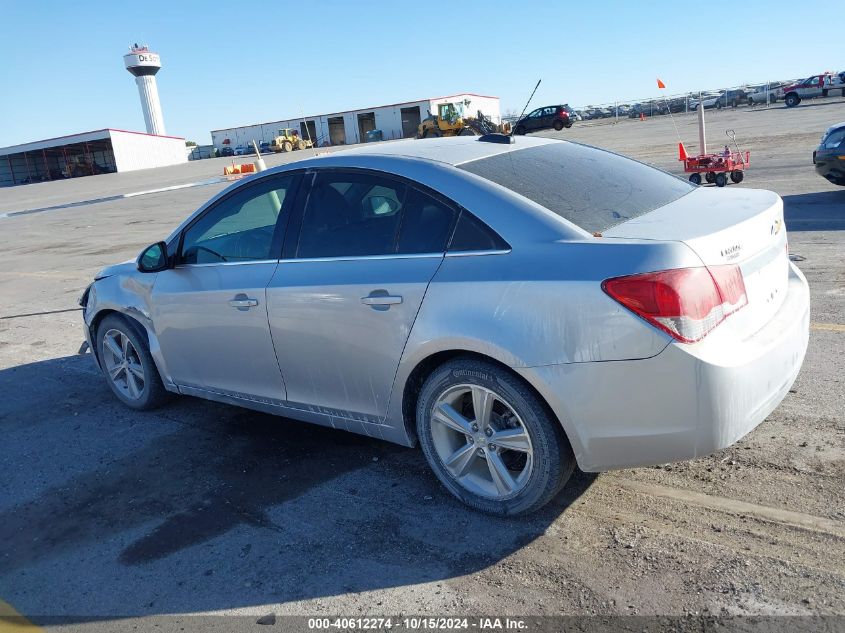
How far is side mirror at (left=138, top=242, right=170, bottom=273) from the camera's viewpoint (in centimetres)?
483

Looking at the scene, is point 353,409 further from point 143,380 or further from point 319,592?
point 143,380

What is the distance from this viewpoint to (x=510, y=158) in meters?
3.92

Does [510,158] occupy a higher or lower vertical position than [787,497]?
higher

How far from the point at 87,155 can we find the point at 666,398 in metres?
84.8

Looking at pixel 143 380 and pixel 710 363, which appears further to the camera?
pixel 143 380

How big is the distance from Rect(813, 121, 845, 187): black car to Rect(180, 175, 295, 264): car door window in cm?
968

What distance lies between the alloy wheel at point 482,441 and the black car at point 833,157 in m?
9.77

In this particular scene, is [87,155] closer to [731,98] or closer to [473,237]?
[731,98]

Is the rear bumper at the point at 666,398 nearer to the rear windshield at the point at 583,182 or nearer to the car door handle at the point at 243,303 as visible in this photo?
the rear windshield at the point at 583,182

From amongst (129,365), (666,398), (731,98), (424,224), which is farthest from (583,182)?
(731,98)

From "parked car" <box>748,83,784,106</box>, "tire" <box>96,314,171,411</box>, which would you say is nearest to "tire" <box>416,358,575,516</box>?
"tire" <box>96,314,171,411</box>

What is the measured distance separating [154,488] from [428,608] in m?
1.99

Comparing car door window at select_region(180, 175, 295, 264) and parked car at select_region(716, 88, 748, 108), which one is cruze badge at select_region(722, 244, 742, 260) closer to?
car door window at select_region(180, 175, 295, 264)

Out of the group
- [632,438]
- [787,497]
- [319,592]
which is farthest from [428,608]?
[787,497]
